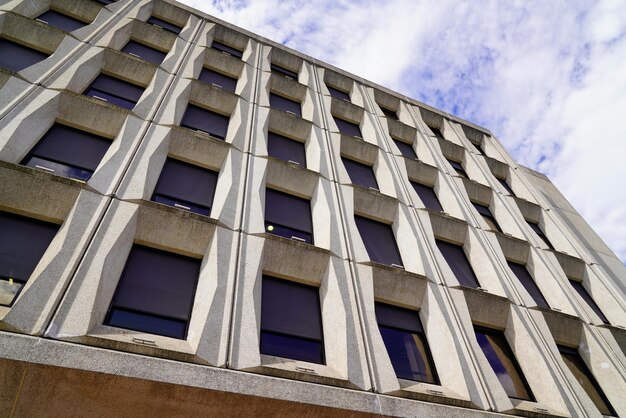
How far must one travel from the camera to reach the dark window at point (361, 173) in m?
→ 13.6

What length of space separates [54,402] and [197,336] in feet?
6.68

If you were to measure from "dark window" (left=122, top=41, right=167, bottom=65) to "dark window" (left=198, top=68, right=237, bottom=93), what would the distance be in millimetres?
1622

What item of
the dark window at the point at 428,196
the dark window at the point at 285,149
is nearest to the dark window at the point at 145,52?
the dark window at the point at 285,149

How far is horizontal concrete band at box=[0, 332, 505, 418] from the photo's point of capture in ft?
15.8

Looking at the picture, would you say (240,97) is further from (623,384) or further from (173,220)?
(623,384)

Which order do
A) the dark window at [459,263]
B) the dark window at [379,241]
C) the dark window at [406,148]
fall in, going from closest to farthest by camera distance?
the dark window at [379,241] → the dark window at [459,263] → the dark window at [406,148]

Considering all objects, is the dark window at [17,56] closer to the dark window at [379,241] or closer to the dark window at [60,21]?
the dark window at [60,21]

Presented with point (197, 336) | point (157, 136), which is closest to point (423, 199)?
point (157, 136)

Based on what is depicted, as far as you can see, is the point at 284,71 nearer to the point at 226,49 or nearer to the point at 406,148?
the point at 226,49

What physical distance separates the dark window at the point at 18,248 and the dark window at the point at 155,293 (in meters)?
1.47

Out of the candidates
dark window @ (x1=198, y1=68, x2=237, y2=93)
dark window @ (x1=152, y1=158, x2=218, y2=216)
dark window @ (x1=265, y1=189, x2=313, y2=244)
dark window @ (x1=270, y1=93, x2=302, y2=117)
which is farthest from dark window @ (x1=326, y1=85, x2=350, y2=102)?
dark window @ (x1=152, y1=158, x2=218, y2=216)

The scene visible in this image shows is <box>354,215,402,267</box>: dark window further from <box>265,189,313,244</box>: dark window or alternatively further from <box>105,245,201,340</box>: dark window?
<box>105,245,201,340</box>: dark window

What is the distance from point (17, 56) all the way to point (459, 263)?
14871 millimetres

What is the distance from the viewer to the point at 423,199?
14.4m
